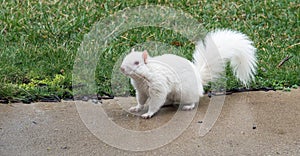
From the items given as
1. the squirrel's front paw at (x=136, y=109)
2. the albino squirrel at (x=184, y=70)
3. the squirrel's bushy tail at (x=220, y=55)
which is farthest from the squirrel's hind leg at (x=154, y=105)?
the squirrel's bushy tail at (x=220, y=55)

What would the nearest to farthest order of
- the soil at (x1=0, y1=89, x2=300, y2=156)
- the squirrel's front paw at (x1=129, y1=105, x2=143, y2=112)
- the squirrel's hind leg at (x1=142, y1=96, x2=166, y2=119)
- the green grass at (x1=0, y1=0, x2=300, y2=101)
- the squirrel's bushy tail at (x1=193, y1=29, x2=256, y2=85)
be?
the soil at (x1=0, y1=89, x2=300, y2=156)
the squirrel's hind leg at (x1=142, y1=96, x2=166, y2=119)
the squirrel's front paw at (x1=129, y1=105, x2=143, y2=112)
the squirrel's bushy tail at (x1=193, y1=29, x2=256, y2=85)
the green grass at (x1=0, y1=0, x2=300, y2=101)

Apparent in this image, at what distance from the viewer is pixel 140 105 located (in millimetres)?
3441

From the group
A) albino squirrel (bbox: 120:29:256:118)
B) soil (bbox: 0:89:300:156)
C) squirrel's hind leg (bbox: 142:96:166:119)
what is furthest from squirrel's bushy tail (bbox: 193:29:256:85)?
squirrel's hind leg (bbox: 142:96:166:119)

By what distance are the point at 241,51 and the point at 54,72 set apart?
145cm

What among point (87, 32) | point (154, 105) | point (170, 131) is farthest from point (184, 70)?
point (87, 32)

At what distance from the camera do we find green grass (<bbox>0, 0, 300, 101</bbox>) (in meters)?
4.00

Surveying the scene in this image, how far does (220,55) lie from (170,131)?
2.60 ft

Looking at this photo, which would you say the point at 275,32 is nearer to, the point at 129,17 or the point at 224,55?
the point at 129,17

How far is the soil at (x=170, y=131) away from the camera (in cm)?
288

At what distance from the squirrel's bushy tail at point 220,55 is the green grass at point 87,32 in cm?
27

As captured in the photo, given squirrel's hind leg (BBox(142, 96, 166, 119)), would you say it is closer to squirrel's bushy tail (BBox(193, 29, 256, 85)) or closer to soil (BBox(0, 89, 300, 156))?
soil (BBox(0, 89, 300, 156))

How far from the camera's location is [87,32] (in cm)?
507

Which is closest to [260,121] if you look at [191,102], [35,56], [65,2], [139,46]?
[191,102]

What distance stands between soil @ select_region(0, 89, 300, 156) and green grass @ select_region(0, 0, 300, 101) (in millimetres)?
257
